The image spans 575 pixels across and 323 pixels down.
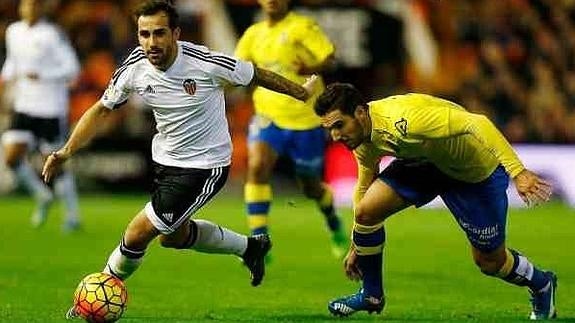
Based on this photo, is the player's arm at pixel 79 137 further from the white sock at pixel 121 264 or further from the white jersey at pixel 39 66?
the white jersey at pixel 39 66

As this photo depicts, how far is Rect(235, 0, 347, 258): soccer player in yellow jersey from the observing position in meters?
13.6

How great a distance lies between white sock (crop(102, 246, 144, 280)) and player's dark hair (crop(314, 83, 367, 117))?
161 centimetres

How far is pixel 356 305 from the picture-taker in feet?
32.0

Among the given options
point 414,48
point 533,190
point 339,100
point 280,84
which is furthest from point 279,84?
point 414,48

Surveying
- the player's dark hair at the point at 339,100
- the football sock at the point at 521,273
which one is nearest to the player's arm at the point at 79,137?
the player's dark hair at the point at 339,100

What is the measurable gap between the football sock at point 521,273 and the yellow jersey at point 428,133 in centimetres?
69

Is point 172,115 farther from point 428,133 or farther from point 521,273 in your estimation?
point 521,273

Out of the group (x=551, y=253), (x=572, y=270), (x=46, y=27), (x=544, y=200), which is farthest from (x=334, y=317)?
(x=46, y=27)

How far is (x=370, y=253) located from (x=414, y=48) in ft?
54.3

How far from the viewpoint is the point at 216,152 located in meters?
9.74

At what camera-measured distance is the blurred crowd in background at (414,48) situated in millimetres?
24312

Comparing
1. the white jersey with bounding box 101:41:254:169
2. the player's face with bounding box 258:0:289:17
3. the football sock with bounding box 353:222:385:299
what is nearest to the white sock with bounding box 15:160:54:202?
the player's face with bounding box 258:0:289:17

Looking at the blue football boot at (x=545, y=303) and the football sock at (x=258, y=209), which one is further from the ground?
the blue football boot at (x=545, y=303)

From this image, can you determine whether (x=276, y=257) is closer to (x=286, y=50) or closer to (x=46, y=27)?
(x=286, y=50)
